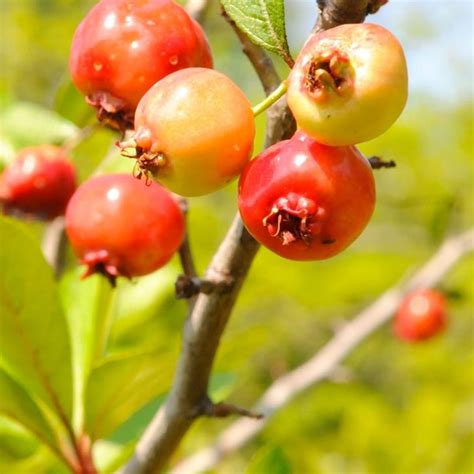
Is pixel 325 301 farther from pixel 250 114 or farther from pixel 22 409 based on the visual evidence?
pixel 250 114

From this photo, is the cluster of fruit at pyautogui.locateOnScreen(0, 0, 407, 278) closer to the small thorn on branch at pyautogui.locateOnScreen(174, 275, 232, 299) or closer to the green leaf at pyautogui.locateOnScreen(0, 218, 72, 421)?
the small thorn on branch at pyautogui.locateOnScreen(174, 275, 232, 299)

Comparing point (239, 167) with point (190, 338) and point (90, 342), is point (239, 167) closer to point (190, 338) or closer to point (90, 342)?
point (190, 338)

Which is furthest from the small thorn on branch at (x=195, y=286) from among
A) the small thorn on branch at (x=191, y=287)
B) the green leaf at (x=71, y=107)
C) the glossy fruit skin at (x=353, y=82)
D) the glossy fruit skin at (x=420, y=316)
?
the glossy fruit skin at (x=420, y=316)

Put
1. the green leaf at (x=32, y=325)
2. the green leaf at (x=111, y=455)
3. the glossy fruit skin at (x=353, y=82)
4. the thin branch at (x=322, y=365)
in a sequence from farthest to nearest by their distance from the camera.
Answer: the thin branch at (x=322, y=365), the green leaf at (x=111, y=455), the green leaf at (x=32, y=325), the glossy fruit skin at (x=353, y=82)

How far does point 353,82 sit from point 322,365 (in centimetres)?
203

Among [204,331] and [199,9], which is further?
[199,9]

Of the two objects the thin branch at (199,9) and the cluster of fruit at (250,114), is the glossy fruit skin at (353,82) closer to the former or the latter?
the cluster of fruit at (250,114)

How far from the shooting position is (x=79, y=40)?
1.27m

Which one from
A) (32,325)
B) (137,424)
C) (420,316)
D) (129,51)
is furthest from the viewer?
(420,316)

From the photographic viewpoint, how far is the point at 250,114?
3.42 ft

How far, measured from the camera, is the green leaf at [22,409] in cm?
156

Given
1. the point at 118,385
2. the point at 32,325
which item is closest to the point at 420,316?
the point at 118,385

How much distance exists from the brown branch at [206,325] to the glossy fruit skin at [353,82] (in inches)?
7.5

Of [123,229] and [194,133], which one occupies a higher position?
[194,133]
